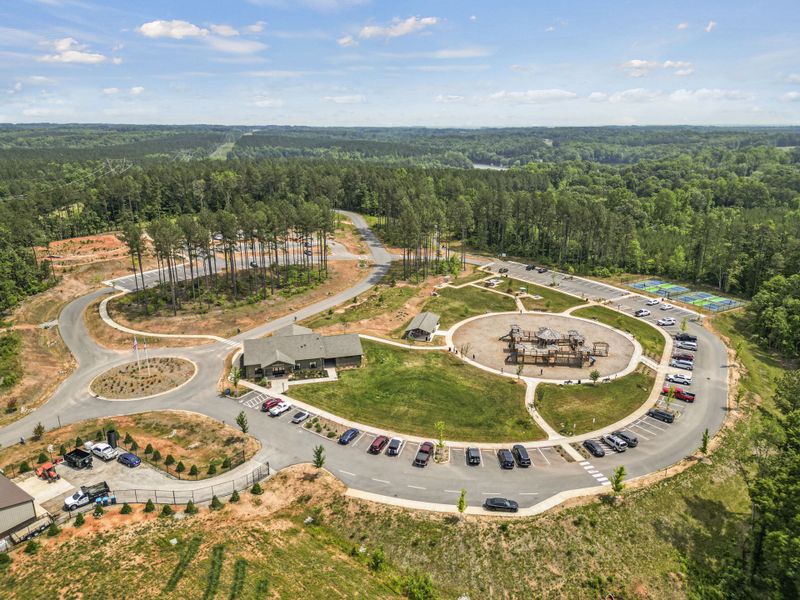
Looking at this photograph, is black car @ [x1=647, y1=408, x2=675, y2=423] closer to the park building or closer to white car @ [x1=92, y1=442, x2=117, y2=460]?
the park building

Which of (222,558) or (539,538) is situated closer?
(222,558)

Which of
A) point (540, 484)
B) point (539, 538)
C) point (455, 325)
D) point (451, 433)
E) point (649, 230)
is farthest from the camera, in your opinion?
point (649, 230)

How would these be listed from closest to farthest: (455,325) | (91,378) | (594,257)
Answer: (91,378), (455,325), (594,257)

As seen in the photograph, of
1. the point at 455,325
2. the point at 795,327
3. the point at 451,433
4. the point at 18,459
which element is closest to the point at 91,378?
the point at 18,459

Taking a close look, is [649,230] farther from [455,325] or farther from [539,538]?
[539,538]

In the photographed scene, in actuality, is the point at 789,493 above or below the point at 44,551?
above

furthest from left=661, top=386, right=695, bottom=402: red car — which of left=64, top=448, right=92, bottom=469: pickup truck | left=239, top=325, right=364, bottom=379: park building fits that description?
left=64, top=448, right=92, bottom=469: pickup truck
